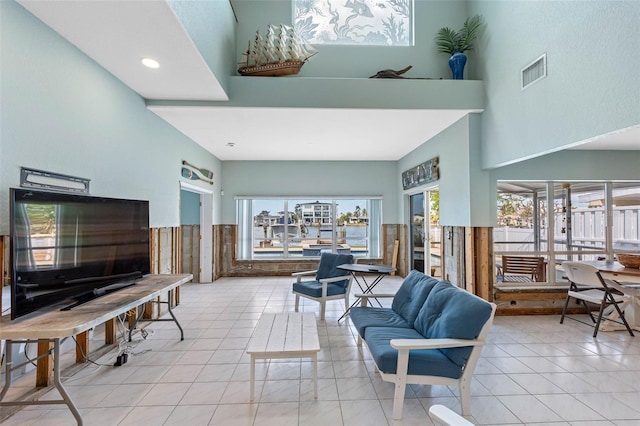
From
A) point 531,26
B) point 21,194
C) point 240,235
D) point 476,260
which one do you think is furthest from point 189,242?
point 531,26

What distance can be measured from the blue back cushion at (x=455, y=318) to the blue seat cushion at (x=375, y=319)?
0.98 feet

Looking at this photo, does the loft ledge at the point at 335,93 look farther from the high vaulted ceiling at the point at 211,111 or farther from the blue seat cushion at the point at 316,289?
the blue seat cushion at the point at 316,289

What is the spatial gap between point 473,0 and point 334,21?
2095 millimetres

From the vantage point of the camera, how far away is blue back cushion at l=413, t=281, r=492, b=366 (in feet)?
6.75

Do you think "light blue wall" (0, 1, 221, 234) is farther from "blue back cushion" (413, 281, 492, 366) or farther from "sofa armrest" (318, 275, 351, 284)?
"blue back cushion" (413, 281, 492, 366)

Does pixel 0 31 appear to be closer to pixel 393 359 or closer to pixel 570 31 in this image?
pixel 393 359

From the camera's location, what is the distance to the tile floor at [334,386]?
212cm

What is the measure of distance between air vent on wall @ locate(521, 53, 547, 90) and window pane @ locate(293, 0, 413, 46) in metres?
1.83

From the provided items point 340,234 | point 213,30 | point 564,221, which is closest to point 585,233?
point 564,221

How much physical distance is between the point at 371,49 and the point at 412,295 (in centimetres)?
364

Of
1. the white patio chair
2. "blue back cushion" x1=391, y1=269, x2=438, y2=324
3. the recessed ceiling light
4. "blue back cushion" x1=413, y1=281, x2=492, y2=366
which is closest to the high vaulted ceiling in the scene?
the recessed ceiling light

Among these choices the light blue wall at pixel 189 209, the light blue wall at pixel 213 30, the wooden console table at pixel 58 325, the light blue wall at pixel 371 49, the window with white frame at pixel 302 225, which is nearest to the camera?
the wooden console table at pixel 58 325

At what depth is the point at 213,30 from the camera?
10.9 feet

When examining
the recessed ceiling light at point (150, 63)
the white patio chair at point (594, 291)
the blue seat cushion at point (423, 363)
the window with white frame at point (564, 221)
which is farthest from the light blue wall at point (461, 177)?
the recessed ceiling light at point (150, 63)
